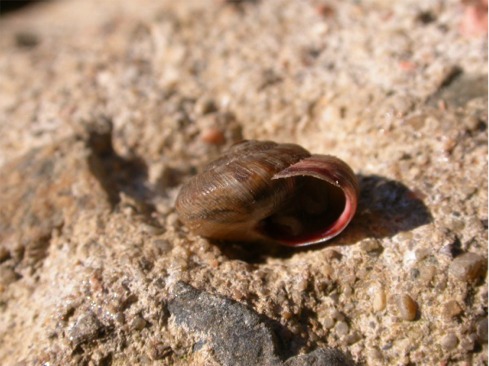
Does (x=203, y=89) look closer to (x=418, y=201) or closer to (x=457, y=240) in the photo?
(x=418, y=201)

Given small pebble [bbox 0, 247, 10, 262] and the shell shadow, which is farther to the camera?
small pebble [bbox 0, 247, 10, 262]

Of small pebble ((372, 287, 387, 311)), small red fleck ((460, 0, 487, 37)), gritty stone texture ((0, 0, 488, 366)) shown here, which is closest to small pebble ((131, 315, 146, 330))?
gritty stone texture ((0, 0, 488, 366))

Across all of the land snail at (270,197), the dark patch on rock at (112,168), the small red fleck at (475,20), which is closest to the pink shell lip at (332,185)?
the land snail at (270,197)

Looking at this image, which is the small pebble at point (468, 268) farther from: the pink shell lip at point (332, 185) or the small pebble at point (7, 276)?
the small pebble at point (7, 276)

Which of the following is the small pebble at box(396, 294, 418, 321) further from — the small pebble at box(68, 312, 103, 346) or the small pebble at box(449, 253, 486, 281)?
the small pebble at box(68, 312, 103, 346)

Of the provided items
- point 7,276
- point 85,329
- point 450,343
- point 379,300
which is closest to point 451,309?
point 450,343

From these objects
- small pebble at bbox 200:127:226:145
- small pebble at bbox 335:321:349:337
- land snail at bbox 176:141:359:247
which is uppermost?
land snail at bbox 176:141:359:247

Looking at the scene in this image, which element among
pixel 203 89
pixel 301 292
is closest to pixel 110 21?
pixel 203 89
